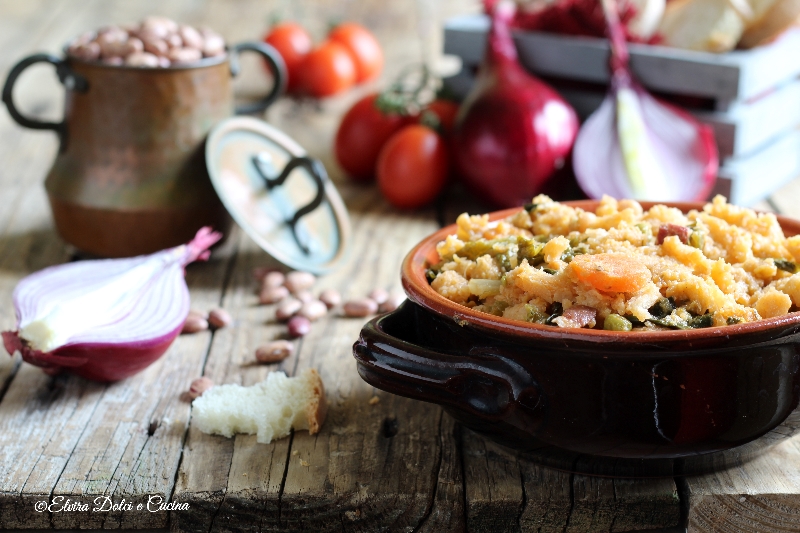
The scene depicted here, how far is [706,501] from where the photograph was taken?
1.28 m

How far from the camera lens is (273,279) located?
2127 mm

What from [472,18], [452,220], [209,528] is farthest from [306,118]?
[209,528]

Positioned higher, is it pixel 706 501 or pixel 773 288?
pixel 773 288

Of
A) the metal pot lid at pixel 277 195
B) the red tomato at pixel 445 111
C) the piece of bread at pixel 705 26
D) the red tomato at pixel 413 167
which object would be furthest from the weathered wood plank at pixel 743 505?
the red tomato at pixel 445 111

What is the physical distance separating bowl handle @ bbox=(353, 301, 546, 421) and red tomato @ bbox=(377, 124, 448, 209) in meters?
1.40

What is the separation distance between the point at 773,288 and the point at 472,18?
201 centimetres

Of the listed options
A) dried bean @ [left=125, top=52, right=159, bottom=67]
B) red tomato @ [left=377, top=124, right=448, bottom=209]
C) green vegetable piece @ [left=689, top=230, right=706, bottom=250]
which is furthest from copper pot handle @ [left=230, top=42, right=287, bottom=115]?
green vegetable piece @ [left=689, top=230, right=706, bottom=250]

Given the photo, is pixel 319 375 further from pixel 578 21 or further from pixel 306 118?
pixel 306 118

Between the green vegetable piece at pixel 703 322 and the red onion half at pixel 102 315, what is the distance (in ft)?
3.09

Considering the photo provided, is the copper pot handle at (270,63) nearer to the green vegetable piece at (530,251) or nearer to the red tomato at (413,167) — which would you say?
the red tomato at (413,167)

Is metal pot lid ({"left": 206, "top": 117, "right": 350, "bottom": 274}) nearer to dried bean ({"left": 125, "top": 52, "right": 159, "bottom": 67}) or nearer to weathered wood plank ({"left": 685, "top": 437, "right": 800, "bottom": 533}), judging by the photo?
dried bean ({"left": 125, "top": 52, "right": 159, "bottom": 67})

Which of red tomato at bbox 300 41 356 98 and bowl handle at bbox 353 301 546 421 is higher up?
bowl handle at bbox 353 301 546 421

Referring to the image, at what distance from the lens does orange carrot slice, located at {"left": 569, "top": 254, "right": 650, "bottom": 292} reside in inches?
46.5

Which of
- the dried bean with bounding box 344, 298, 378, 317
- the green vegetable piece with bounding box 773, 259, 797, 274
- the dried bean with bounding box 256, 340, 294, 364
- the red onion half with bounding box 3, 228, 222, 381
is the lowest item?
the dried bean with bounding box 344, 298, 378, 317
